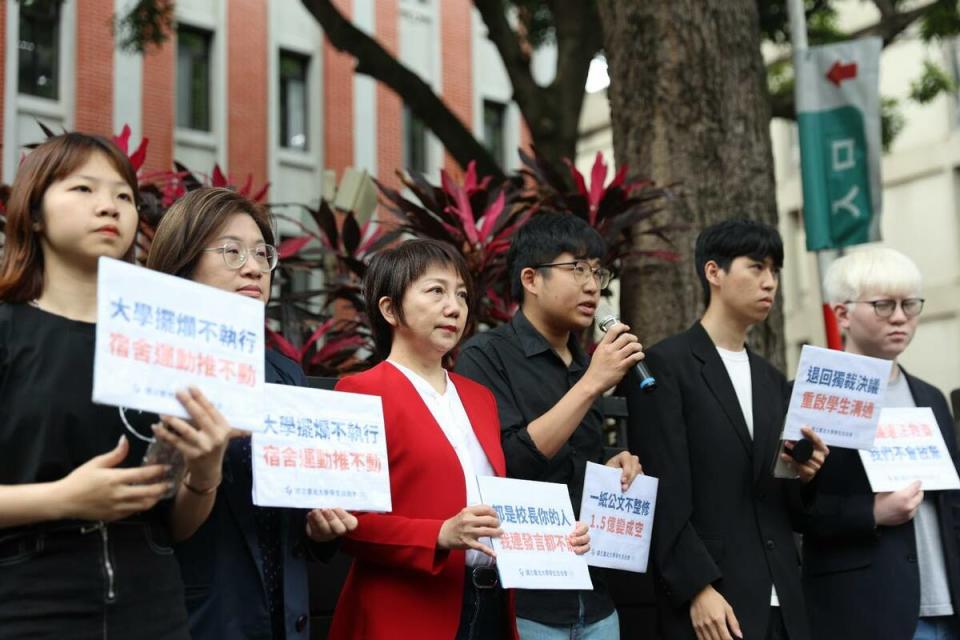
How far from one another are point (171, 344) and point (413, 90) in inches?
337

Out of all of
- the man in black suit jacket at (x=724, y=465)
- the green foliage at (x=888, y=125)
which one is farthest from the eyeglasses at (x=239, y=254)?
the green foliage at (x=888, y=125)

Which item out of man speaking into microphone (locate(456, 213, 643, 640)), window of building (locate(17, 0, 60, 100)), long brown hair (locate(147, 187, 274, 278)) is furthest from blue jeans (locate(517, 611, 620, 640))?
window of building (locate(17, 0, 60, 100))

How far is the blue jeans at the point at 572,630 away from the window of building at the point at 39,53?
1807cm

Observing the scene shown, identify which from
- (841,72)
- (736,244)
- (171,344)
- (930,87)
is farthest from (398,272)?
(930,87)

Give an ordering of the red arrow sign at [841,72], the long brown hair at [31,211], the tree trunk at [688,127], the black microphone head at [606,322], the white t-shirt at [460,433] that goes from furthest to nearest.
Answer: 1. the red arrow sign at [841,72]
2. the tree trunk at [688,127]
3. the black microphone head at [606,322]
4. the white t-shirt at [460,433]
5. the long brown hair at [31,211]

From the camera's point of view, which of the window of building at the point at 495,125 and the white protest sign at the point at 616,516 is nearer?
the white protest sign at the point at 616,516

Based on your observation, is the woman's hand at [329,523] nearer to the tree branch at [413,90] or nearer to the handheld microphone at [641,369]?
the handheld microphone at [641,369]

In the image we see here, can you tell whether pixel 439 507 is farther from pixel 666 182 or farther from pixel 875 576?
pixel 666 182

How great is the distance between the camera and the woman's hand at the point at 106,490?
7.77ft

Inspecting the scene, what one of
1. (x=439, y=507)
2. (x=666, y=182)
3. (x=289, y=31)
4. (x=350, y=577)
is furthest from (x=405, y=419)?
(x=289, y=31)

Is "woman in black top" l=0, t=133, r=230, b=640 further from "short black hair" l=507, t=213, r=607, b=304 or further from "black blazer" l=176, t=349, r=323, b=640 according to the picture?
"short black hair" l=507, t=213, r=607, b=304

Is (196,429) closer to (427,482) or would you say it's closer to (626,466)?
(427,482)

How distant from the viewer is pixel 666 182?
6.62 meters

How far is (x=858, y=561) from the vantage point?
4.32 metres
